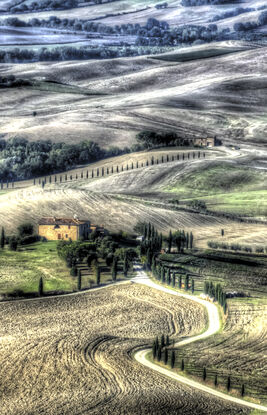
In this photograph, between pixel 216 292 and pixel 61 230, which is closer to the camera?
pixel 216 292

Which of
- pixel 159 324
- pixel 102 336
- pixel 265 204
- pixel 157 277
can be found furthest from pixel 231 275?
pixel 265 204

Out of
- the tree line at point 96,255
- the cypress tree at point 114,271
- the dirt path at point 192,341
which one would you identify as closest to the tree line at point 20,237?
the tree line at point 96,255

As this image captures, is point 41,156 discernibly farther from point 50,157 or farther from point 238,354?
point 238,354

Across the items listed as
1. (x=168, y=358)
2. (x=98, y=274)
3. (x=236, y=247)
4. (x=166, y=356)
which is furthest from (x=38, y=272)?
(x=236, y=247)

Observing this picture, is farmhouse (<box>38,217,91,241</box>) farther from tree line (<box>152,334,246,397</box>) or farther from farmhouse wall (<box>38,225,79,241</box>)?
tree line (<box>152,334,246,397</box>)

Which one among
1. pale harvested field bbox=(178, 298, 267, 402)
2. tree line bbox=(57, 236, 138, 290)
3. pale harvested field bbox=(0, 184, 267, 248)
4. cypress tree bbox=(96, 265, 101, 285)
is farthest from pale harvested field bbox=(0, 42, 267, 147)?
pale harvested field bbox=(178, 298, 267, 402)

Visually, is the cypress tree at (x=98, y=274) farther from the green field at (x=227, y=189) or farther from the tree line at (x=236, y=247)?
the green field at (x=227, y=189)
